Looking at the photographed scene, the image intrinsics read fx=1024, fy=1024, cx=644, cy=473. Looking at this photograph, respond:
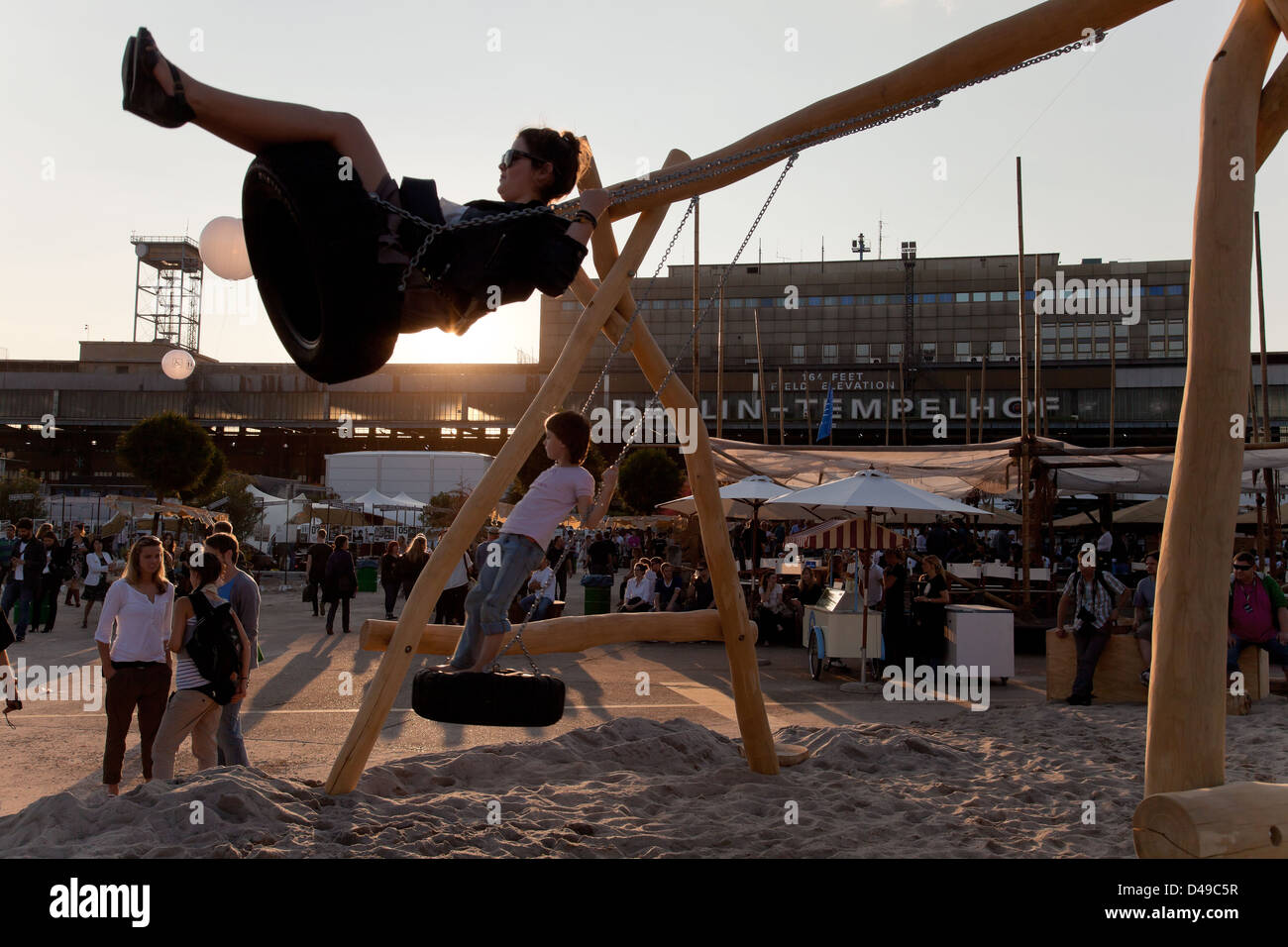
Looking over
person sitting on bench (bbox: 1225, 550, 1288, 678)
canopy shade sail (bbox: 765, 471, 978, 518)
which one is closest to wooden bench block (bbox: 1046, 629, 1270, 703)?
person sitting on bench (bbox: 1225, 550, 1288, 678)

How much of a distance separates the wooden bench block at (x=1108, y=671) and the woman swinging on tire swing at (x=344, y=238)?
923 centimetres

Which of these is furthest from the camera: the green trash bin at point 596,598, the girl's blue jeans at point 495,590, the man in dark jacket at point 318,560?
the man in dark jacket at point 318,560

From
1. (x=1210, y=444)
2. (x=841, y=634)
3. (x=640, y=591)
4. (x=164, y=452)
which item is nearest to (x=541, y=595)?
(x=841, y=634)

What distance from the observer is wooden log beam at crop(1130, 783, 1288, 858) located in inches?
106

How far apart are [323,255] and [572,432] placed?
2547mm

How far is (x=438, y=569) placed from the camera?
211 inches

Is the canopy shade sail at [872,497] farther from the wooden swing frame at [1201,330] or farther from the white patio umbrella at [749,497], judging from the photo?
the wooden swing frame at [1201,330]

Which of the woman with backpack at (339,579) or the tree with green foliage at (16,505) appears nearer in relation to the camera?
the woman with backpack at (339,579)

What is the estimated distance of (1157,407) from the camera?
60906 millimetres

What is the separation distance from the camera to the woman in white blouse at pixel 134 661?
20.0ft

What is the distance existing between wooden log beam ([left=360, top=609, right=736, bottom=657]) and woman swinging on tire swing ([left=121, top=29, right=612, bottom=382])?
9.55ft

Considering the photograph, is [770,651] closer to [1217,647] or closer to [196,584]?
[196,584]

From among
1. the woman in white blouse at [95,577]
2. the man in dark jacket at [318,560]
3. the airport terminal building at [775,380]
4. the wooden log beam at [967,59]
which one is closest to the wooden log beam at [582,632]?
the wooden log beam at [967,59]
